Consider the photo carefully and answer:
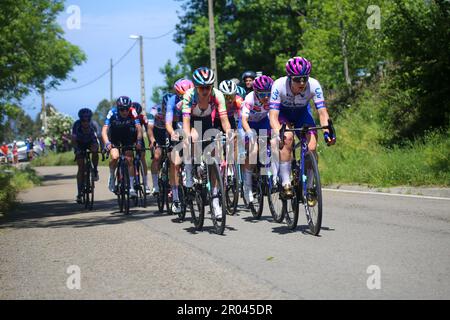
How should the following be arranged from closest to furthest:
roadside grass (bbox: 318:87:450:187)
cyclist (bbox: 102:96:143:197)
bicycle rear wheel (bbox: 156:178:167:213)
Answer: bicycle rear wheel (bbox: 156:178:167:213)
cyclist (bbox: 102:96:143:197)
roadside grass (bbox: 318:87:450:187)

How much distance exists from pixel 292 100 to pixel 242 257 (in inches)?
101

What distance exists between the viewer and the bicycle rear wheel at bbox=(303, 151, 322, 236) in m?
8.16

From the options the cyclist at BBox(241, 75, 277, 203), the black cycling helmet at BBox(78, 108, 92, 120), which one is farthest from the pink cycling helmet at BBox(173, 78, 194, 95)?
the black cycling helmet at BBox(78, 108, 92, 120)

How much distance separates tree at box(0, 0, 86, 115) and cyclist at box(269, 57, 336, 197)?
454 inches

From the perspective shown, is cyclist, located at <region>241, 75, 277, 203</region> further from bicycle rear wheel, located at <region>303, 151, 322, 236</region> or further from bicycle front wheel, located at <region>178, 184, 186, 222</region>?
Answer: bicycle rear wheel, located at <region>303, 151, 322, 236</region>

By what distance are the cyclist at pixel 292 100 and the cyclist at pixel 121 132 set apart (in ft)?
15.2

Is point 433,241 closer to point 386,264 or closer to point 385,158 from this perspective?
point 386,264

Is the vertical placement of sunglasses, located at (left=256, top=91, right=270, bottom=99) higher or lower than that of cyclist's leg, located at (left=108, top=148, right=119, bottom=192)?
higher

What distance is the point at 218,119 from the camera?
9680 millimetres

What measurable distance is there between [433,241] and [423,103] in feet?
34.6

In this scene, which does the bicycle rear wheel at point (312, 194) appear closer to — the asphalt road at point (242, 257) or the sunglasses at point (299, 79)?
the asphalt road at point (242, 257)

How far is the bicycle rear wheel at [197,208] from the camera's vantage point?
9.41m

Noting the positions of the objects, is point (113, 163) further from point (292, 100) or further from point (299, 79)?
point (299, 79)

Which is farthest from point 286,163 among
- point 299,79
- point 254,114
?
point 254,114
